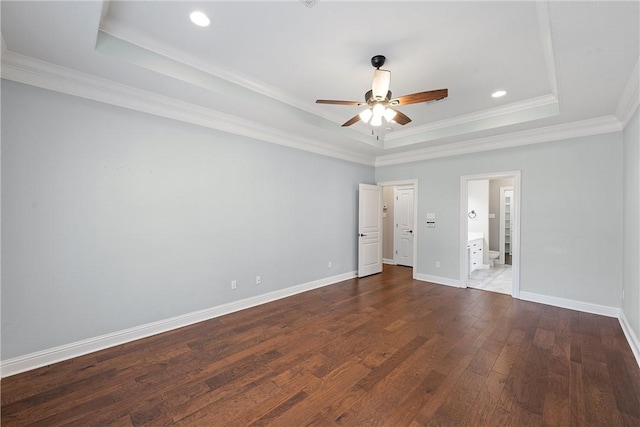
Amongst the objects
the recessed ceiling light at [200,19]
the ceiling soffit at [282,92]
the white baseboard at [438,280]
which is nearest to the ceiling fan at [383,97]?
the ceiling soffit at [282,92]

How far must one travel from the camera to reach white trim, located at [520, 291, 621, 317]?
148 inches

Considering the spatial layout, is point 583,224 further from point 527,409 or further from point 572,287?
point 527,409

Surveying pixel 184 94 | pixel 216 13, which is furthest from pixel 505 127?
pixel 184 94

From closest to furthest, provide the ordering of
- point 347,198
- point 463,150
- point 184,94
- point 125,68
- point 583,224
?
point 125,68 → point 184,94 → point 583,224 → point 463,150 → point 347,198

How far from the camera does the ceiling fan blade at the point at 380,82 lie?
8.21 feet

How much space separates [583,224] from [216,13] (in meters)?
5.37

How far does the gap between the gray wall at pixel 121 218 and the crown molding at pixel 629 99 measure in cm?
415

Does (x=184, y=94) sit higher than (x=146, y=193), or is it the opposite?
(x=184, y=94)

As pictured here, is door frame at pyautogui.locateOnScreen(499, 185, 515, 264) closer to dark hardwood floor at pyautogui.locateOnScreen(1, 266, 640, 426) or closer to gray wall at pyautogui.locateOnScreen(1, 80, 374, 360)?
dark hardwood floor at pyautogui.locateOnScreen(1, 266, 640, 426)

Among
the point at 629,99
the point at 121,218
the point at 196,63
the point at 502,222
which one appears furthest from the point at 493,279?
the point at 121,218

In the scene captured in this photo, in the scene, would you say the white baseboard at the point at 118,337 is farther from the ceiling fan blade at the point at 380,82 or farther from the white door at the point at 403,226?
the white door at the point at 403,226

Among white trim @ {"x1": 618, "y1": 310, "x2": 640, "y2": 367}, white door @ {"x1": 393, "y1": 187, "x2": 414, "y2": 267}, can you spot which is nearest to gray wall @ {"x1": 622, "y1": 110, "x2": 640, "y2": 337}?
white trim @ {"x1": 618, "y1": 310, "x2": 640, "y2": 367}

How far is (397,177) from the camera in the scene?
6148 mm

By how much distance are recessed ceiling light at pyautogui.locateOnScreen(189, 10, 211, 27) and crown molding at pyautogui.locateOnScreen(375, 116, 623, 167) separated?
447cm
